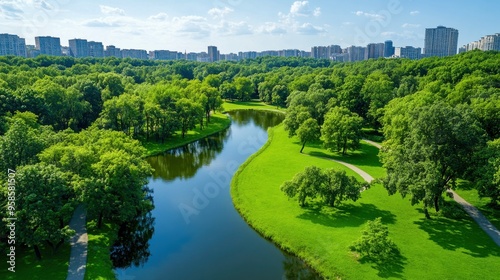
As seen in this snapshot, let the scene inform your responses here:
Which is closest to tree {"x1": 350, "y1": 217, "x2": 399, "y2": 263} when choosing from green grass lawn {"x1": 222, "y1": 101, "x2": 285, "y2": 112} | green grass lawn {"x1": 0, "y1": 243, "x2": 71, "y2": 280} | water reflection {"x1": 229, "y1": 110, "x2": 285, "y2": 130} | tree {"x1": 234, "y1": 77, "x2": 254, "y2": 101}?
green grass lawn {"x1": 0, "y1": 243, "x2": 71, "y2": 280}

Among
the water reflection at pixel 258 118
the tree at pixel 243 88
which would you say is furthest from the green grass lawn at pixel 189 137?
the tree at pixel 243 88

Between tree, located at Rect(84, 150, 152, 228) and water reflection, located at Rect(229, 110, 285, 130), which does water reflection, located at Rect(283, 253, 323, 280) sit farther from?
water reflection, located at Rect(229, 110, 285, 130)

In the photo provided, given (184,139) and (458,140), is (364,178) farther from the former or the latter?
(184,139)

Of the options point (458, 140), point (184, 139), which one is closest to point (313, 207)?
point (458, 140)

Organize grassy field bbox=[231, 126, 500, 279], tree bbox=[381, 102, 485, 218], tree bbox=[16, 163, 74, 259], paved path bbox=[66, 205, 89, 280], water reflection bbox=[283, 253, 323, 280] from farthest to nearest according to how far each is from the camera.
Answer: tree bbox=[381, 102, 485, 218] < water reflection bbox=[283, 253, 323, 280] < grassy field bbox=[231, 126, 500, 279] < paved path bbox=[66, 205, 89, 280] < tree bbox=[16, 163, 74, 259]

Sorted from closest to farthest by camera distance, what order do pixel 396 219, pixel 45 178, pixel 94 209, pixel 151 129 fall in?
pixel 45 178 < pixel 94 209 < pixel 396 219 < pixel 151 129

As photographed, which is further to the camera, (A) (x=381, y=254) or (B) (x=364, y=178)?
(B) (x=364, y=178)

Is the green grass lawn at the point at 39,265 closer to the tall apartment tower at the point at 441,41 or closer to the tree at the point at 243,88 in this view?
the tree at the point at 243,88
